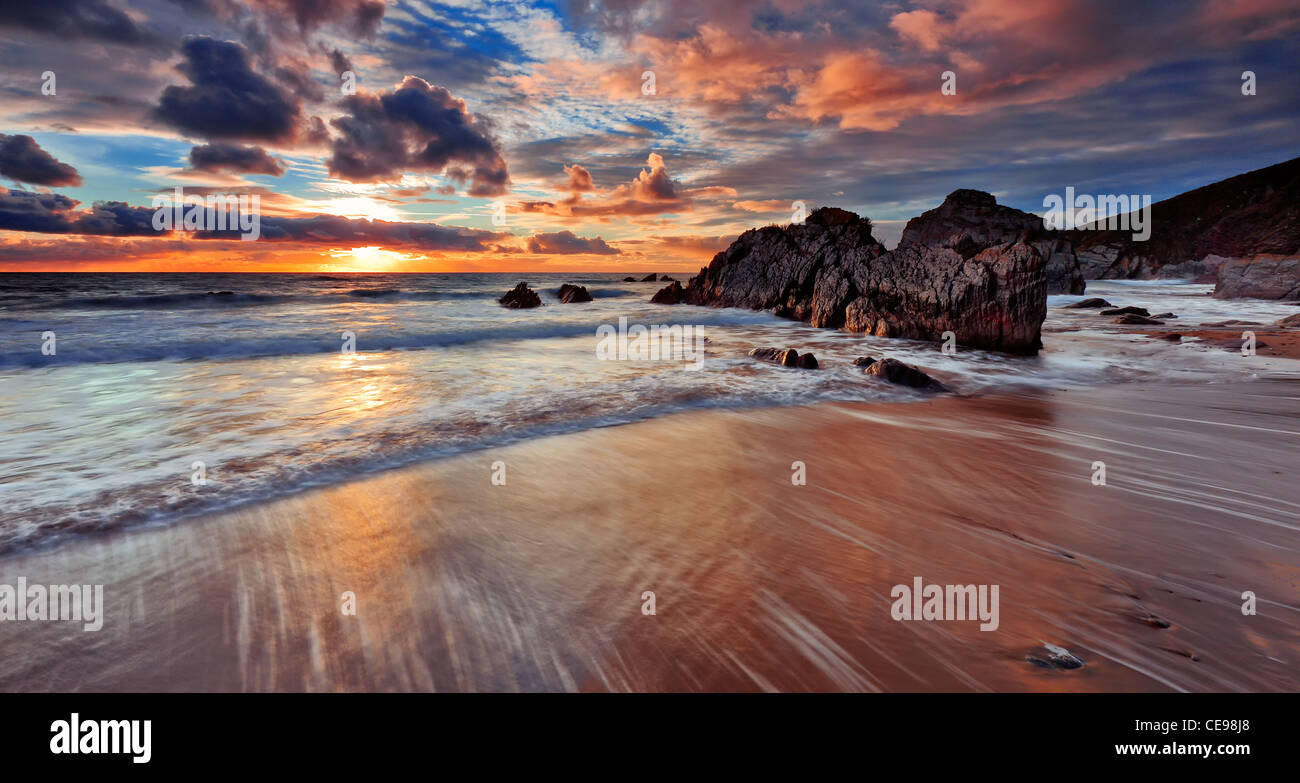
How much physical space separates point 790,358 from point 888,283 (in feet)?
27.7

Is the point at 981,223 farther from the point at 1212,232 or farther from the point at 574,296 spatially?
the point at 1212,232

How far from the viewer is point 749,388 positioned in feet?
30.1

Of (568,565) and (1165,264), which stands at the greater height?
(1165,264)

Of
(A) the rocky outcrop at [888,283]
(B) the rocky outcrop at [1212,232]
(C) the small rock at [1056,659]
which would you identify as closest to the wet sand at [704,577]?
Result: (C) the small rock at [1056,659]

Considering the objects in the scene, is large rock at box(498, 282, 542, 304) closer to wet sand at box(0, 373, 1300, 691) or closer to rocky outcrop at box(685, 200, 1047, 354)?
rocky outcrop at box(685, 200, 1047, 354)

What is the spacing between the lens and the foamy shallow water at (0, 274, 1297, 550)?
482cm

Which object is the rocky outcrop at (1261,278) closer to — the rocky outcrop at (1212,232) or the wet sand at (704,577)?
the wet sand at (704,577)

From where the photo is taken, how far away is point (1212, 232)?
69.1 meters

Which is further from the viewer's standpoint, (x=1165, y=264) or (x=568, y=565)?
(x=1165, y=264)

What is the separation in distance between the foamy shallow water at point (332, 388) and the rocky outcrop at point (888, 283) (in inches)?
40.8

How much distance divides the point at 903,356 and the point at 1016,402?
15.8 ft

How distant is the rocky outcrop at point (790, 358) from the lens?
10938 millimetres
